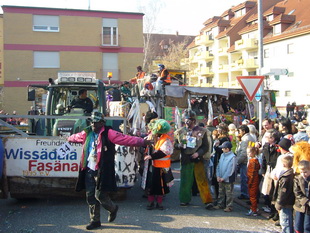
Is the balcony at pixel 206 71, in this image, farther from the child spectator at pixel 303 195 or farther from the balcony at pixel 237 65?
the child spectator at pixel 303 195

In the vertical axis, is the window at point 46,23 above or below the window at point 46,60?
above

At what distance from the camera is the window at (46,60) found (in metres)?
31.2

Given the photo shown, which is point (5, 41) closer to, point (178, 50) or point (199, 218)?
point (178, 50)

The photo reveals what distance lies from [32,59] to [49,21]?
3677 mm

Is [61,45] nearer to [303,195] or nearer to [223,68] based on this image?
[223,68]

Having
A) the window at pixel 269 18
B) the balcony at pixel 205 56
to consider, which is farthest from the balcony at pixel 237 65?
the balcony at pixel 205 56

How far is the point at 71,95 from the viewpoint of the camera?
29.4ft

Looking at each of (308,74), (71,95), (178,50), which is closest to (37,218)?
(71,95)

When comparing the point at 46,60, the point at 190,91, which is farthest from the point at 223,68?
the point at 190,91

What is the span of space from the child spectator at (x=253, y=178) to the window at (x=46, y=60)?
27.9 m

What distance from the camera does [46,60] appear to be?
1240 inches

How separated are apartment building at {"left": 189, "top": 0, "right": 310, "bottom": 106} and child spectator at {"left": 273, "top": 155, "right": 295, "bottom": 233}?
22.8m

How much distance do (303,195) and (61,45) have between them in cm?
2996

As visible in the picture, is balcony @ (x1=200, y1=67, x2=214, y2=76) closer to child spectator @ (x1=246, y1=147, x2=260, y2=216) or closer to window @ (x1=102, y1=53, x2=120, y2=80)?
window @ (x1=102, y1=53, x2=120, y2=80)
